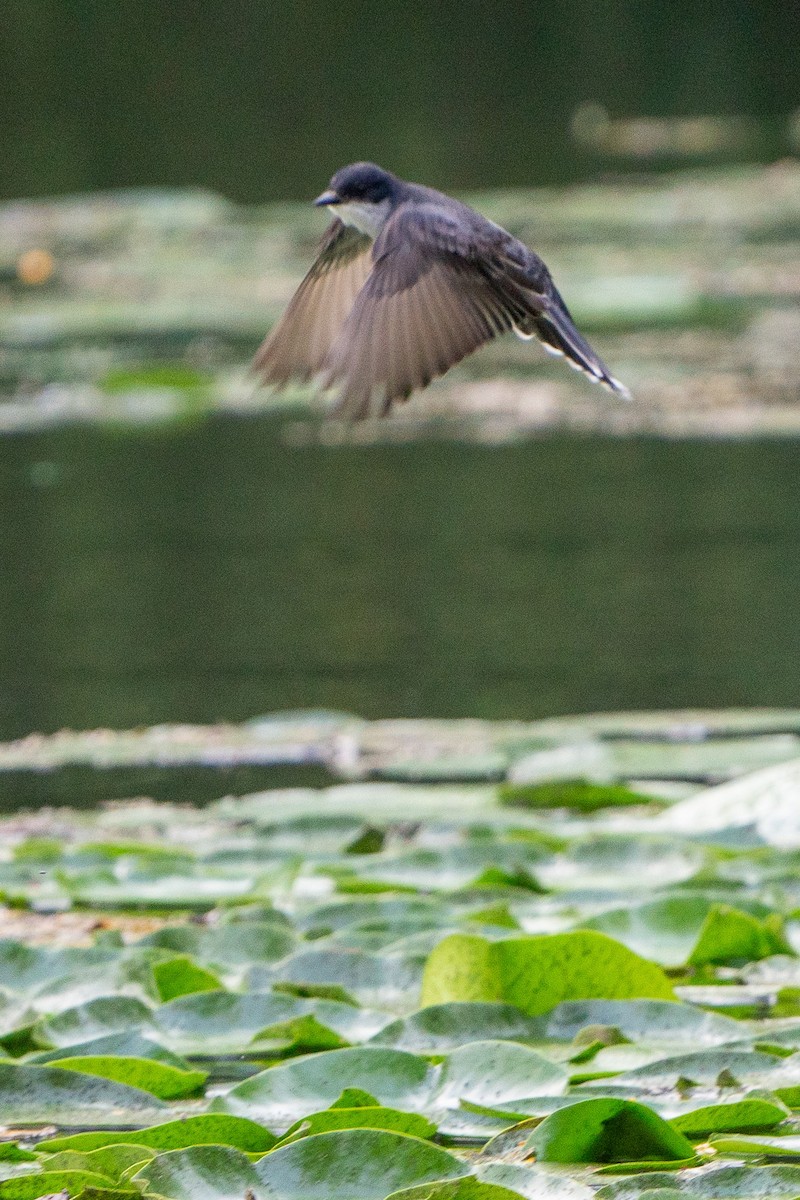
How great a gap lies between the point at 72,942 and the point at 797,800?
148 centimetres

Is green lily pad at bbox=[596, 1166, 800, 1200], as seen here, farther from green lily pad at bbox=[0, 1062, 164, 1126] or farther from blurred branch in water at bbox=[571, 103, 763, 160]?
blurred branch in water at bbox=[571, 103, 763, 160]

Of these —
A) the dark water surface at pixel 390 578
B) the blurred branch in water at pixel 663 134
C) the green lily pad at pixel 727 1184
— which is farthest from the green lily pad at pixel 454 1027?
the blurred branch in water at pixel 663 134

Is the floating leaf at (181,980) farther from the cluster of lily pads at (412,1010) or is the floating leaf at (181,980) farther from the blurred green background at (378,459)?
the blurred green background at (378,459)

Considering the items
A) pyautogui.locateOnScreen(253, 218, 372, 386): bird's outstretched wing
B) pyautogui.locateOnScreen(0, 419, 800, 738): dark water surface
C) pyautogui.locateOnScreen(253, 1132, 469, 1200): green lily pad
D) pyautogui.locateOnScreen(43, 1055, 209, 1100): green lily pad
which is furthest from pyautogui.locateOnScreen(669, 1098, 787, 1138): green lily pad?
pyautogui.locateOnScreen(0, 419, 800, 738): dark water surface

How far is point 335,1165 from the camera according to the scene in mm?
2646

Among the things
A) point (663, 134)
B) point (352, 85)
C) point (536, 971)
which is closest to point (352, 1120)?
point (536, 971)

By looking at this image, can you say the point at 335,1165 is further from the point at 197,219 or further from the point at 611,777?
the point at 197,219

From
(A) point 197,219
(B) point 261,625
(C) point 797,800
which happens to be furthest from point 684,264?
(C) point 797,800

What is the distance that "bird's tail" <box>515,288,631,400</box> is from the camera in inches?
168

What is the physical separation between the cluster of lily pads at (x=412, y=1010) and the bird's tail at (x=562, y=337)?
886 millimetres

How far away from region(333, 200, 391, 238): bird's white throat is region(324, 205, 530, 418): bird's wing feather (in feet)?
0.21

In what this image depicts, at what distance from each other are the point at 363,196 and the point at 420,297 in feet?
0.79

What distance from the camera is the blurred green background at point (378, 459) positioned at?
22.9 feet

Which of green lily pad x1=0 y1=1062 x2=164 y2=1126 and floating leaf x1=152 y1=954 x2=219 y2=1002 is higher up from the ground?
green lily pad x1=0 y1=1062 x2=164 y2=1126
